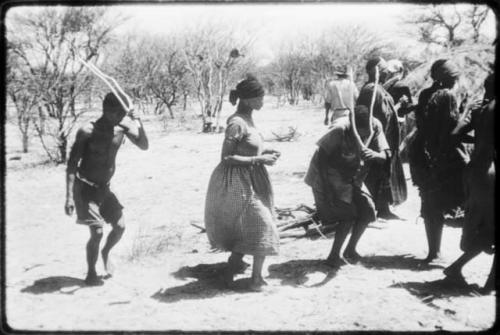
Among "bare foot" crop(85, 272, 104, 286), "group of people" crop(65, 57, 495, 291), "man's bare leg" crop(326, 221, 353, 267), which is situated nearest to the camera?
"group of people" crop(65, 57, 495, 291)

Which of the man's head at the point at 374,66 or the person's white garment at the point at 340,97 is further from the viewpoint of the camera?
the person's white garment at the point at 340,97

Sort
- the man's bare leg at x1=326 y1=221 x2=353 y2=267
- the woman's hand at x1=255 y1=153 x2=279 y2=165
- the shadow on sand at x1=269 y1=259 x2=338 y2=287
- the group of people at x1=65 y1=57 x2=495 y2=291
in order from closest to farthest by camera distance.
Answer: the group of people at x1=65 y1=57 x2=495 y2=291
the woman's hand at x1=255 y1=153 x2=279 y2=165
the shadow on sand at x1=269 y1=259 x2=338 y2=287
the man's bare leg at x1=326 y1=221 x2=353 y2=267

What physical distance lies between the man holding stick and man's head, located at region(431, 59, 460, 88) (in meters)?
2.60

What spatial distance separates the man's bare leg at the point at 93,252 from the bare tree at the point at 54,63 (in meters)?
7.28

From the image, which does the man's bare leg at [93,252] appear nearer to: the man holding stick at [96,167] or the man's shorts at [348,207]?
the man holding stick at [96,167]

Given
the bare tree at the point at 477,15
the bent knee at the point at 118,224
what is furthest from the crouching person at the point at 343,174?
the bare tree at the point at 477,15

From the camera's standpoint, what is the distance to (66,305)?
3.70 metres

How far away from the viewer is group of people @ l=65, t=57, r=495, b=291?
3732mm

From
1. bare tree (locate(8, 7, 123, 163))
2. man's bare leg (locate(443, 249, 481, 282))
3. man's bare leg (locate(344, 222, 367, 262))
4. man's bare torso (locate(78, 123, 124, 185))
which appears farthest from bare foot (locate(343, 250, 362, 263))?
bare tree (locate(8, 7, 123, 163))

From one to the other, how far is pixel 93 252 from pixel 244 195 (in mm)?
1335

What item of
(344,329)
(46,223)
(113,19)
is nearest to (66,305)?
(344,329)

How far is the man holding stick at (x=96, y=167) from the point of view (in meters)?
3.91

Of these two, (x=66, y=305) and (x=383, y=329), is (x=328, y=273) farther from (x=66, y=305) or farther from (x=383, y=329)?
(x=66, y=305)

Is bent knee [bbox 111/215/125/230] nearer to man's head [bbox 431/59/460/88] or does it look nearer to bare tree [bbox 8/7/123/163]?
man's head [bbox 431/59/460/88]
